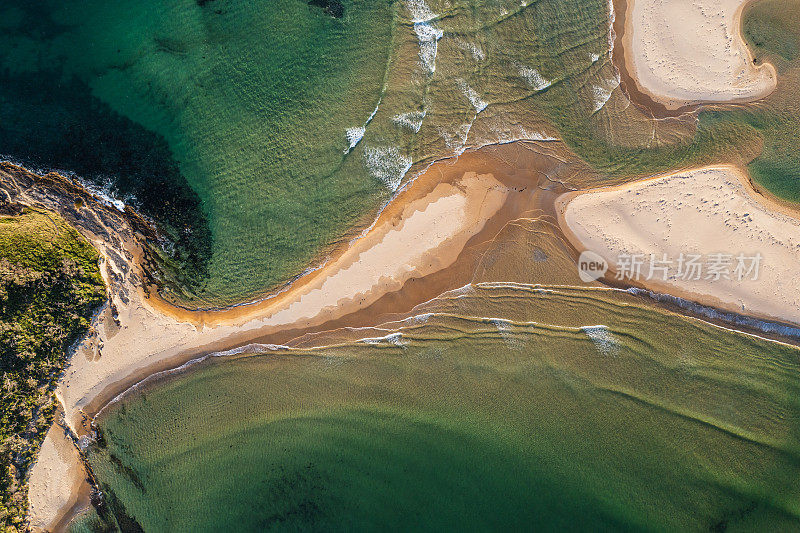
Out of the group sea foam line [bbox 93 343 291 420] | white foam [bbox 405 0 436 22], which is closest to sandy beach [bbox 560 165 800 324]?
white foam [bbox 405 0 436 22]

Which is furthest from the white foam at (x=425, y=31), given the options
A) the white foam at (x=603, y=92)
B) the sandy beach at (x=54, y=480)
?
the sandy beach at (x=54, y=480)

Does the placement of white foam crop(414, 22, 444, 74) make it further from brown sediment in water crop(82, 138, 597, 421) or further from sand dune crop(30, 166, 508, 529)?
sand dune crop(30, 166, 508, 529)

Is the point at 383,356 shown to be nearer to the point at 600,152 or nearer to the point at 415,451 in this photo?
the point at 415,451

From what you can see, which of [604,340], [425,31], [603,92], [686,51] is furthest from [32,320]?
[686,51]

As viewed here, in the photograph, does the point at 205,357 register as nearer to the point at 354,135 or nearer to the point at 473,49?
the point at 354,135

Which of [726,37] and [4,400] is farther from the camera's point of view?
[726,37]

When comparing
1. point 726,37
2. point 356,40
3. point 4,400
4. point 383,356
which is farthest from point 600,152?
→ point 4,400

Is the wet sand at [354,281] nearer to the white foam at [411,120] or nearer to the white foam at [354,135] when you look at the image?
the white foam at [411,120]
